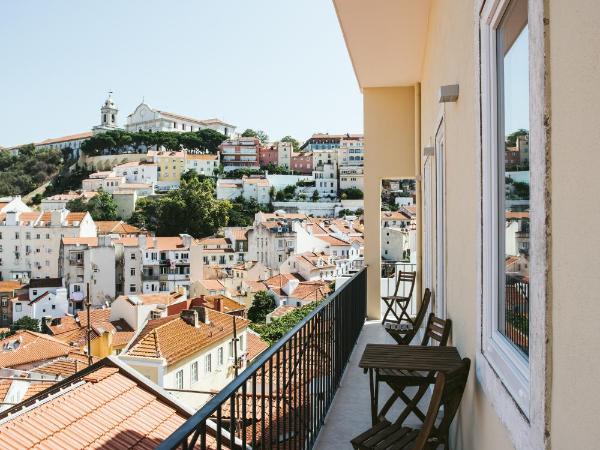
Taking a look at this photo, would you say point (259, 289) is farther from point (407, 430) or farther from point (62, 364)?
point (407, 430)

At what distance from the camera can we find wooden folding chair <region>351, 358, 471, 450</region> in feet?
7.07

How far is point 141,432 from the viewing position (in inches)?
291

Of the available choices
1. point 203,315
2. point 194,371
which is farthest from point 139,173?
point 194,371

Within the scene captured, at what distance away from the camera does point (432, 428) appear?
2248 mm

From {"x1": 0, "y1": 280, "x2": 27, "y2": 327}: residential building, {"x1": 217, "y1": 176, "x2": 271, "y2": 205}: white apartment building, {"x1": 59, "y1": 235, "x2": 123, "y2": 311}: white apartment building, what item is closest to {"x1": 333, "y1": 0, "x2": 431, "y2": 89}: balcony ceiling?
{"x1": 59, "y1": 235, "x2": 123, "y2": 311}: white apartment building

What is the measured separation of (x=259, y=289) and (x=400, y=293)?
45.3 meters

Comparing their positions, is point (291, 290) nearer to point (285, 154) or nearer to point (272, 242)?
point (272, 242)

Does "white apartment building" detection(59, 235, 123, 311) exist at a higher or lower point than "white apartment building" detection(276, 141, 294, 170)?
lower

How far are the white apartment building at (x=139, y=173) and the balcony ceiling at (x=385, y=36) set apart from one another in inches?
3684

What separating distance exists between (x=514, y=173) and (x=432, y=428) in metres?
1.08

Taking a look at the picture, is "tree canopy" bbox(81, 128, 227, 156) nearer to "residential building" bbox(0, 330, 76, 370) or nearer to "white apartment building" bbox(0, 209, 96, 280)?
"white apartment building" bbox(0, 209, 96, 280)

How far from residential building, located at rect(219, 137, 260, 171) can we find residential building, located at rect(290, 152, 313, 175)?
730 centimetres

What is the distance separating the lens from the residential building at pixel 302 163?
104000 millimetres

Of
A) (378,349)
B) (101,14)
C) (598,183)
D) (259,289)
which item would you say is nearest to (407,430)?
(378,349)
